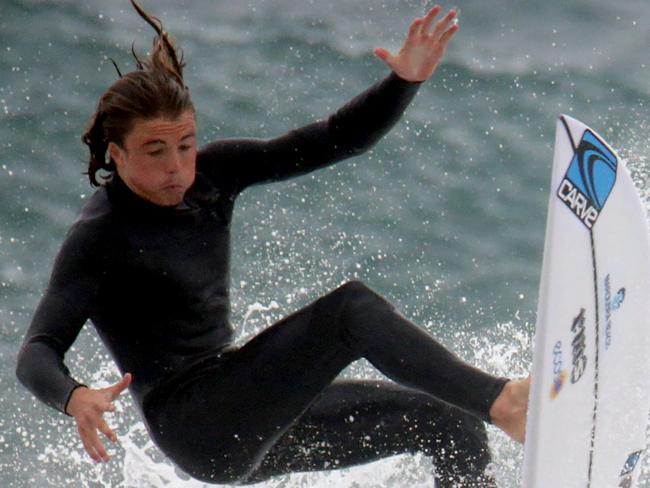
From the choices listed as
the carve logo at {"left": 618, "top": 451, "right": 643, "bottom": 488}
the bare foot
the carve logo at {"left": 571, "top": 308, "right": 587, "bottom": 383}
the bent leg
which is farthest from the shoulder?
the carve logo at {"left": 618, "top": 451, "right": 643, "bottom": 488}

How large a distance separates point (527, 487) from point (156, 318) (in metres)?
1.01

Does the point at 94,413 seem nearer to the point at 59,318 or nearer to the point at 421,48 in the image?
Result: the point at 59,318

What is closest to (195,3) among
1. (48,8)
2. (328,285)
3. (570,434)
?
(48,8)

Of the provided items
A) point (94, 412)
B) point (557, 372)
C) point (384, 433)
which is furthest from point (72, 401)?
point (557, 372)

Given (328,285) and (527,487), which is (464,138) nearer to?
(328,285)

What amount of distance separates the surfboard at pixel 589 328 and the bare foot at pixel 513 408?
7 centimetres

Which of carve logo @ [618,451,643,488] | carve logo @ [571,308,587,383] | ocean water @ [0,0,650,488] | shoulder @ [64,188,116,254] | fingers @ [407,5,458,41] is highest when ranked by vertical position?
fingers @ [407,5,458,41]

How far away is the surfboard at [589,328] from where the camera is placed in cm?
354

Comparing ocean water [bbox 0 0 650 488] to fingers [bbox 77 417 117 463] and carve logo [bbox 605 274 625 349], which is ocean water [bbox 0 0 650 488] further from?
fingers [bbox 77 417 117 463]

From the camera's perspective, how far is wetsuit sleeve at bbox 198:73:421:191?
404cm

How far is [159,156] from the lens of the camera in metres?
3.81

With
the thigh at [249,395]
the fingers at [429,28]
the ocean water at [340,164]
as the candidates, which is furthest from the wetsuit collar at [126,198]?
the ocean water at [340,164]

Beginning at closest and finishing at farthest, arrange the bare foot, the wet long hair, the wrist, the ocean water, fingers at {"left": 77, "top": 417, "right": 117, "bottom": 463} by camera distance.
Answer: fingers at {"left": 77, "top": 417, "right": 117, "bottom": 463} < the wrist < the bare foot < the wet long hair < the ocean water

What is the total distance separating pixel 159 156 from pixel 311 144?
43cm
